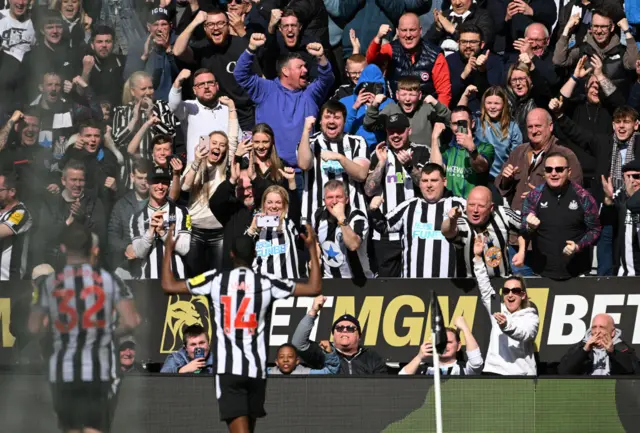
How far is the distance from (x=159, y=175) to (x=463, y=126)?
3062mm

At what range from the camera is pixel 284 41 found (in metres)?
14.9

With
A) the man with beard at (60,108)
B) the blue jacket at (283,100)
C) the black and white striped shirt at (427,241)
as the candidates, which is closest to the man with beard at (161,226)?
the blue jacket at (283,100)

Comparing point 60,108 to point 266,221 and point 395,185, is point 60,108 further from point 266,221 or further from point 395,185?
point 395,185

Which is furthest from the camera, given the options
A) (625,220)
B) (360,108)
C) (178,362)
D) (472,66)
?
(472,66)

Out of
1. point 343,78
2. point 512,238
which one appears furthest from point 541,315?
point 343,78

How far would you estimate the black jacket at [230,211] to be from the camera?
1330 cm

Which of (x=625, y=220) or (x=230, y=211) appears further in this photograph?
Result: (x=230, y=211)

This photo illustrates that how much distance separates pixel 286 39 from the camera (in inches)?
584

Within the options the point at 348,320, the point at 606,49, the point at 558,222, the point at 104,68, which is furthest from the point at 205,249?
the point at 104,68

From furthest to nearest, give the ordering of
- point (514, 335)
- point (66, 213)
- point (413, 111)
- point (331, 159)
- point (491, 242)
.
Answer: point (413, 111), point (331, 159), point (491, 242), point (514, 335), point (66, 213)

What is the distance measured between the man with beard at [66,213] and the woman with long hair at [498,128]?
22.3 ft

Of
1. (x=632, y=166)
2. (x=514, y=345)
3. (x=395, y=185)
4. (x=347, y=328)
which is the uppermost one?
(x=632, y=166)

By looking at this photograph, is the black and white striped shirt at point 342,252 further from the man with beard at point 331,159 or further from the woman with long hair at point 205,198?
the woman with long hair at point 205,198

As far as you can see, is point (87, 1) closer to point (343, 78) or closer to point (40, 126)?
point (40, 126)
